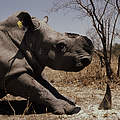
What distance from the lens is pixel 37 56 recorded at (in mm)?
3447

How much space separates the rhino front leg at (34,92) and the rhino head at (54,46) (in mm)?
349

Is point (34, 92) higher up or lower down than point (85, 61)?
lower down

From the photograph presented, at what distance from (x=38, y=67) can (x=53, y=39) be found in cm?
46

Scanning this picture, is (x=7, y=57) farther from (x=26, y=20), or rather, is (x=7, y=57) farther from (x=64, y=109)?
(x=64, y=109)

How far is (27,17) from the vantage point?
3.51 metres

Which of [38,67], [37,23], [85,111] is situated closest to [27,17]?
[37,23]

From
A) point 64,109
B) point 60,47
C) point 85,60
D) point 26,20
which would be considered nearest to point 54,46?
point 60,47

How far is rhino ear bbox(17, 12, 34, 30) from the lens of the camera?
3.50 meters

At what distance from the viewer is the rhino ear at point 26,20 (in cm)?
350

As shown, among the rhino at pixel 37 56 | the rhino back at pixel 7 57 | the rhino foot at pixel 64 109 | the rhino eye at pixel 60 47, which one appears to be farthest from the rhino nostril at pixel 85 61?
the rhino back at pixel 7 57

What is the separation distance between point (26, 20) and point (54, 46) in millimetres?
593

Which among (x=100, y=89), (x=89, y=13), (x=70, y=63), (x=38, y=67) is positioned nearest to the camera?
(x=70, y=63)

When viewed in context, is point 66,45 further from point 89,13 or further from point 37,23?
point 89,13

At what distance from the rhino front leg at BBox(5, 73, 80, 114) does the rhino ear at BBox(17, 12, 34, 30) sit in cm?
72
